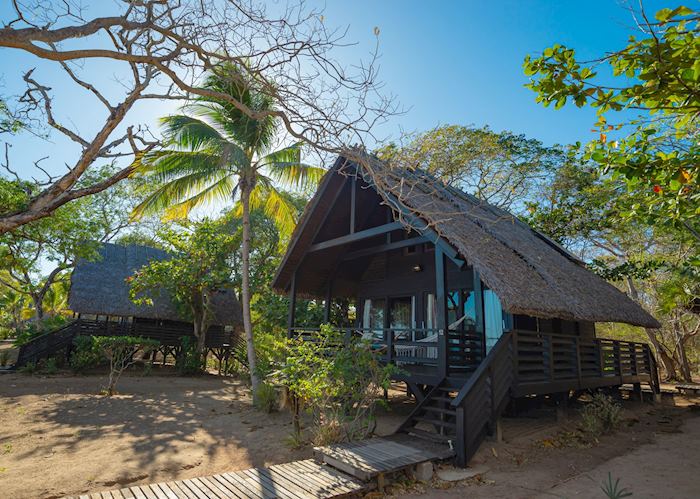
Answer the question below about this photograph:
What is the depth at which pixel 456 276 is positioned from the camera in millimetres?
10312

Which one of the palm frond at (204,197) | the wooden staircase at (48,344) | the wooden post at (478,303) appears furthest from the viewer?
the wooden staircase at (48,344)

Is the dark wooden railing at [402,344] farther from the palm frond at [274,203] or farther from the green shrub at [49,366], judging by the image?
the green shrub at [49,366]

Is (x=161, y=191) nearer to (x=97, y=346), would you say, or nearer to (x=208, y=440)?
(x=97, y=346)

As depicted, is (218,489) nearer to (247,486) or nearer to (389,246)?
(247,486)

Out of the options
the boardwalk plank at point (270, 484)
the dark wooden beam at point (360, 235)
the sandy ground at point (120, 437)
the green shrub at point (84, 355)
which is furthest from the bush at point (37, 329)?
the boardwalk plank at point (270, 484)

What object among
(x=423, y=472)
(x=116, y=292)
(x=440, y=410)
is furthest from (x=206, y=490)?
(x=116, y=292)

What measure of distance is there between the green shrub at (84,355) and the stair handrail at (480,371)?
14.2 m

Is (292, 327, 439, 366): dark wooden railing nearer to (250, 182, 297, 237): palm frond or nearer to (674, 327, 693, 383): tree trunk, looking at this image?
(250, 182, 297, 237): palm frond

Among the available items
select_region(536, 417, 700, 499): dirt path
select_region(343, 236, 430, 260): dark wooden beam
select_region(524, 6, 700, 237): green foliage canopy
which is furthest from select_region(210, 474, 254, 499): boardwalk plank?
select_region(343, 236, 430, 260): dark wooden beam

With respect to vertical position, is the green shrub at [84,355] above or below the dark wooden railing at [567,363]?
below

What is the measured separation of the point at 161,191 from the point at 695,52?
12.3 meters

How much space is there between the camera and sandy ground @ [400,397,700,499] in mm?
4879

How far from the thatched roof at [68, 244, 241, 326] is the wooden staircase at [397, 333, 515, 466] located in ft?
47.3

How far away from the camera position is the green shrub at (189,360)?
1703 centimetres
